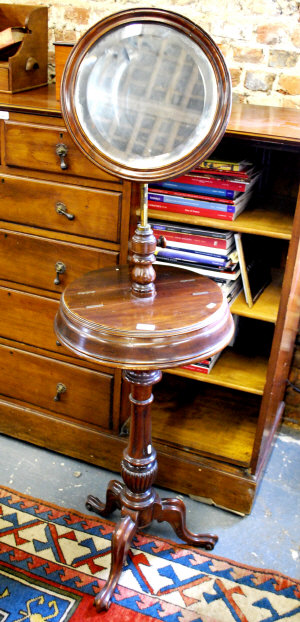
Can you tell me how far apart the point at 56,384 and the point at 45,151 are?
915 millimetres

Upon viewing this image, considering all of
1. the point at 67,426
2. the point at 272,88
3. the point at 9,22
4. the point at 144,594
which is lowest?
the point at 144,594

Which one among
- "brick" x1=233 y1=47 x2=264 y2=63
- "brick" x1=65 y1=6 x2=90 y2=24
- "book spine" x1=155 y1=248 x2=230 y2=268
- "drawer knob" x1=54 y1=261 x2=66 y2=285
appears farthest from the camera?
"brick" x1=65 y1=6 x2=90 y2=24

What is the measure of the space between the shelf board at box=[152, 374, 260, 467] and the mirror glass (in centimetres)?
121

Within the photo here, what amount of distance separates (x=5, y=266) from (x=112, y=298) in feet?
2.74

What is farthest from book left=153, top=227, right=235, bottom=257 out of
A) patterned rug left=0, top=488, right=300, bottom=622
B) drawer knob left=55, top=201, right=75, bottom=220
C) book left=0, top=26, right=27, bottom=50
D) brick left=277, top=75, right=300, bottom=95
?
patterned rug left=0, top=488, right=300, bottom=622

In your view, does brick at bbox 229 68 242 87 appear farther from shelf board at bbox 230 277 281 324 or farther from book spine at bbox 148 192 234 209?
shelf board at bbox 230 277 281 324

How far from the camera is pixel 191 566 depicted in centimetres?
A: 201

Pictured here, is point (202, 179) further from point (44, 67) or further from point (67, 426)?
point (67, 426)

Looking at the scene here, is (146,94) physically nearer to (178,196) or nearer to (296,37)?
(178,196)

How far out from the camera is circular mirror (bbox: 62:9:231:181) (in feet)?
4.66

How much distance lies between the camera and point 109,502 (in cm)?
212

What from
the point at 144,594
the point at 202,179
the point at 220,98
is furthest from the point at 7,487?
the point at 220,98

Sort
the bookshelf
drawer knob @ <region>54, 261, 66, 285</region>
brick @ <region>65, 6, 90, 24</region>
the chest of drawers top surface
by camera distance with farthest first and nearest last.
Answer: brick @ <region>65, 6, 90, 24</region>, drawer knob @ <region>54, 261, 66, 285</region>, the bookshelf, the chest of drawers top surface

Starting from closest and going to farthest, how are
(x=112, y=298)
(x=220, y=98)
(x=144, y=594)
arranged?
(x=220, y=98)
(x=112, y=298)
(x=144, y=594)
